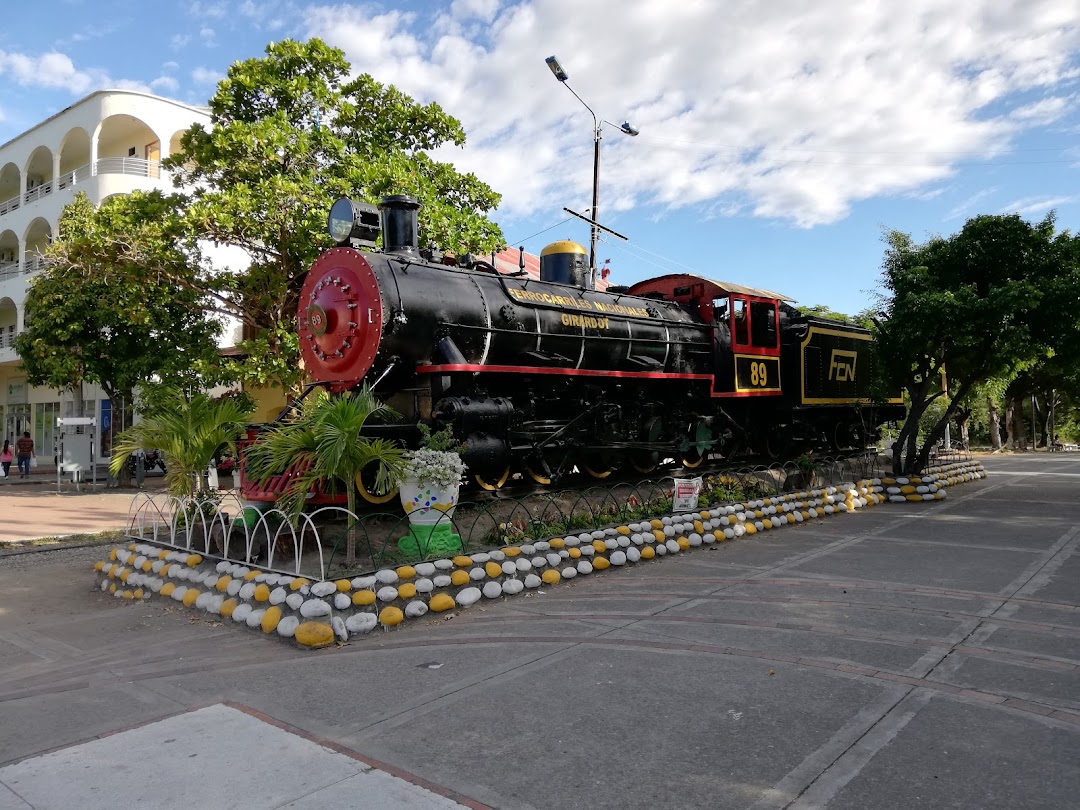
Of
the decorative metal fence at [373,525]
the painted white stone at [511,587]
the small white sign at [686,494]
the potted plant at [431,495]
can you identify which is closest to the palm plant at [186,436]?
the decorative metal fence at [373,525]

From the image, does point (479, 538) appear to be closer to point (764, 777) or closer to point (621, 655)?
point (621, 655)

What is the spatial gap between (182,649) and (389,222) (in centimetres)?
546

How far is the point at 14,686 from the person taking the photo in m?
4.68

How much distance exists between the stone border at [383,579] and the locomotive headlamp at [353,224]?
396 cm

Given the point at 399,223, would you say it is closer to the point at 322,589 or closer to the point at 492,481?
the point at 492,481

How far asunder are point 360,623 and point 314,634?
14.9 inches

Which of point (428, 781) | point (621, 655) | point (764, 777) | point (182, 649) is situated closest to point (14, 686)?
point (182, 649)

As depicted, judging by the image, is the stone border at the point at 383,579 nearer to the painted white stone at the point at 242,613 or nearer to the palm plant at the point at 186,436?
the painted white stone at the point at 242,613

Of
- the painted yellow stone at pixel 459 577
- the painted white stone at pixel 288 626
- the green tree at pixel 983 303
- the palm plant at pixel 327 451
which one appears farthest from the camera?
the green tree at pixel 983 303

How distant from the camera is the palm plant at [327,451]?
6094mm

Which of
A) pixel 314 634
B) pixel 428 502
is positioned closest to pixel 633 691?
pixel 314 634

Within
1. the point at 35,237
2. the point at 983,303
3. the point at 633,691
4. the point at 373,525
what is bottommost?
the point at 633,691

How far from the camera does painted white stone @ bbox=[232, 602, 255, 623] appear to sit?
5.76 metres

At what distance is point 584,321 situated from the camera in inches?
397
